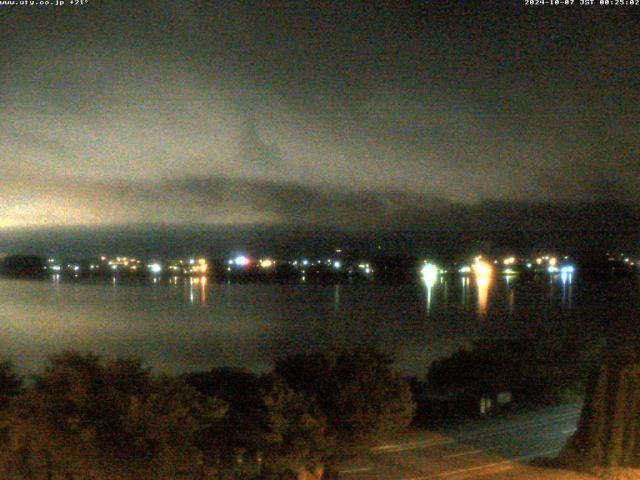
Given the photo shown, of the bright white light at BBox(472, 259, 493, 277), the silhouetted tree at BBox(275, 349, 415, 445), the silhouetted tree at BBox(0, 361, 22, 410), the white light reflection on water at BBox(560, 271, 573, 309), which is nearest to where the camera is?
the silhouetted tree at BBox(275, 349, 415, 445)

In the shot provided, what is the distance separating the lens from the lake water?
50000 millimetres

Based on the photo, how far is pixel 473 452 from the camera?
14.7 metres

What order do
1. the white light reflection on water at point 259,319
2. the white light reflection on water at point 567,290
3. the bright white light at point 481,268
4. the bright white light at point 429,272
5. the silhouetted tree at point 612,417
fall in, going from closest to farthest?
1. the silhouetted tree at point 612,417
2. the white light reflection on water at point 259,319
3. the white light reflection on water at point 567,290
4. the bright white light at point 429,272
5. the bright white light at point 481,268

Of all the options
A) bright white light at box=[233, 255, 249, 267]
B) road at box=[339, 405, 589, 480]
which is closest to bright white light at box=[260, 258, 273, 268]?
bright white light at box=[233, 255, 249, 267]

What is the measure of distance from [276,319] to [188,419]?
63354 millimetres

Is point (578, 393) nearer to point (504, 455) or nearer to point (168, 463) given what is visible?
point (504, 455)

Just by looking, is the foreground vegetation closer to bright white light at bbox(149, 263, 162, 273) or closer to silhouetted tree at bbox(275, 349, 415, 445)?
silhouetted tree at bbox(275, 349, 415, 445)

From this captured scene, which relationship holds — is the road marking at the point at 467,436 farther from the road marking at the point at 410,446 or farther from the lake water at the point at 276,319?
the lake water at the point at 276,319

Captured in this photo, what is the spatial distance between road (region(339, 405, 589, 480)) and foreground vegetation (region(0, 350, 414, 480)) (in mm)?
1791

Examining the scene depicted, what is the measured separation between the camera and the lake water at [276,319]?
5000 centimetres

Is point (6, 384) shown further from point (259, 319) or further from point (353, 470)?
point (259, 319)

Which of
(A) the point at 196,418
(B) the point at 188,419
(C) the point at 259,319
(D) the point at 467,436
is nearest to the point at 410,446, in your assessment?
(D) the point at 467,436

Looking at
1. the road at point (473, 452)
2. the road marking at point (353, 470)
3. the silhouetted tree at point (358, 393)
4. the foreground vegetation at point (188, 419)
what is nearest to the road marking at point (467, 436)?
the road at point (473, 452)

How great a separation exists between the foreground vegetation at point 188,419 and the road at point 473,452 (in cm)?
179
